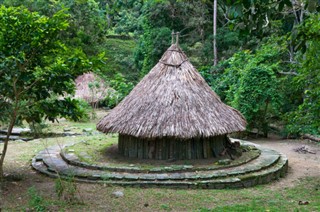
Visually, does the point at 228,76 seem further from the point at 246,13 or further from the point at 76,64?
the point at 246,13

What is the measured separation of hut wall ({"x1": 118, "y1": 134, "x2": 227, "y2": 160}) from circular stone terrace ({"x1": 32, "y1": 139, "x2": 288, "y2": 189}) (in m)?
0.22

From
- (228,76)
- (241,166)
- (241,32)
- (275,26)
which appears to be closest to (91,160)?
(241,166)

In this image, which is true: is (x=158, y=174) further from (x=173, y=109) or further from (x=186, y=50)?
(x=186, y=50)

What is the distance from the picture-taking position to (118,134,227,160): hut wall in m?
9.73

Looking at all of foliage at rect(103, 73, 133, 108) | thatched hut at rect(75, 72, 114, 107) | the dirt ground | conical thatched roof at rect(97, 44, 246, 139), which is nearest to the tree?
the dirt ground

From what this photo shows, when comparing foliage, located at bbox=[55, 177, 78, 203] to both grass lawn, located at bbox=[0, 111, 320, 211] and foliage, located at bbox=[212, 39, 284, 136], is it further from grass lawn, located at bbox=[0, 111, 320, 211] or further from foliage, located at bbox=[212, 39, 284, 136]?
foliage, located at bbox=[212, 39, 284, 136]

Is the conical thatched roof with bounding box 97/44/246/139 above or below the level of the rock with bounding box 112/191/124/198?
above

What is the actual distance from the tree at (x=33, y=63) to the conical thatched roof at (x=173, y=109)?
5.46 ft

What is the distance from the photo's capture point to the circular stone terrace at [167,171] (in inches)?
331

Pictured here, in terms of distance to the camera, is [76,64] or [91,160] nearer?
[76,64]

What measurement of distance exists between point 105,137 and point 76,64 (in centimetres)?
600

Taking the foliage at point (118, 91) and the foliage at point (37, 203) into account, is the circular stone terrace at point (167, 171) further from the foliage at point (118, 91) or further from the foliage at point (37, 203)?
the foliage at point (118, 91)

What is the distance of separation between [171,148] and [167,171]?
96 centimetres

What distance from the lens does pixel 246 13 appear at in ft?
11.8
